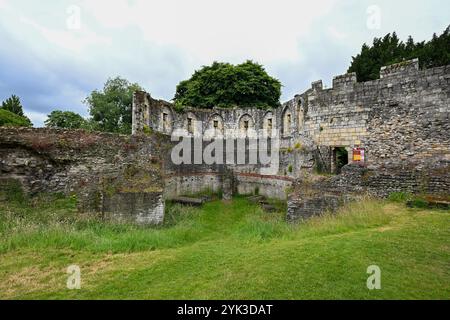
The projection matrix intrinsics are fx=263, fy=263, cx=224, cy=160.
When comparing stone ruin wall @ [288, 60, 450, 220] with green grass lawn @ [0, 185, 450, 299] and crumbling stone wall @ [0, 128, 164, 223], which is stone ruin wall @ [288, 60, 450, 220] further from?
crumbling stone wall @ [0, 128, 164, 223]

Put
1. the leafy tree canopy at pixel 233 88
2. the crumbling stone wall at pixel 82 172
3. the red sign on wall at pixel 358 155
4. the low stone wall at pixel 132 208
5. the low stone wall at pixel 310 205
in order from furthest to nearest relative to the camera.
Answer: the leafy tree canopy at pixel 233 88 → the red sign on wall at pixel 358 155 → the low stone wall at pixel 132 208 → the crumbling stone wall at pixel 82 172 → the low stone wall at pixel 310 205

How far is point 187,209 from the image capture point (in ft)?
42.9

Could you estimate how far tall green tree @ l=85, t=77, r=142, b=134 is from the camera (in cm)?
3173

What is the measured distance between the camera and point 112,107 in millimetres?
31859

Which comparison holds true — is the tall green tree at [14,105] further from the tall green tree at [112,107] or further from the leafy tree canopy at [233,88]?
the leafy tree canopy at [233,88]

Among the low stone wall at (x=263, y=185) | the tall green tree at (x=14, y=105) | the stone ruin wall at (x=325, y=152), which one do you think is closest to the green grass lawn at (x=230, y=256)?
the stone ruin wall at (x=325, y=152)

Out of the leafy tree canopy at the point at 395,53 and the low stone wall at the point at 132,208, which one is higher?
the leafy tree canopy at the point at 395,53

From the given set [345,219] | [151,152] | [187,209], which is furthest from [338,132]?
[151,152]

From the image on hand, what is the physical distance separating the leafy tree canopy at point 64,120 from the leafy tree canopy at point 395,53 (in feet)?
100

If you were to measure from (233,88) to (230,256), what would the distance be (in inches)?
838

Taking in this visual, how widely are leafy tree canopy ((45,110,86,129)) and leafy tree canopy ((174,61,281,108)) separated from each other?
14.6 meters

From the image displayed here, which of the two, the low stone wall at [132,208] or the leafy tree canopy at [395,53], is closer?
the low stone wall at [132,208]

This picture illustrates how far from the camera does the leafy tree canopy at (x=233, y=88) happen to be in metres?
25.6
